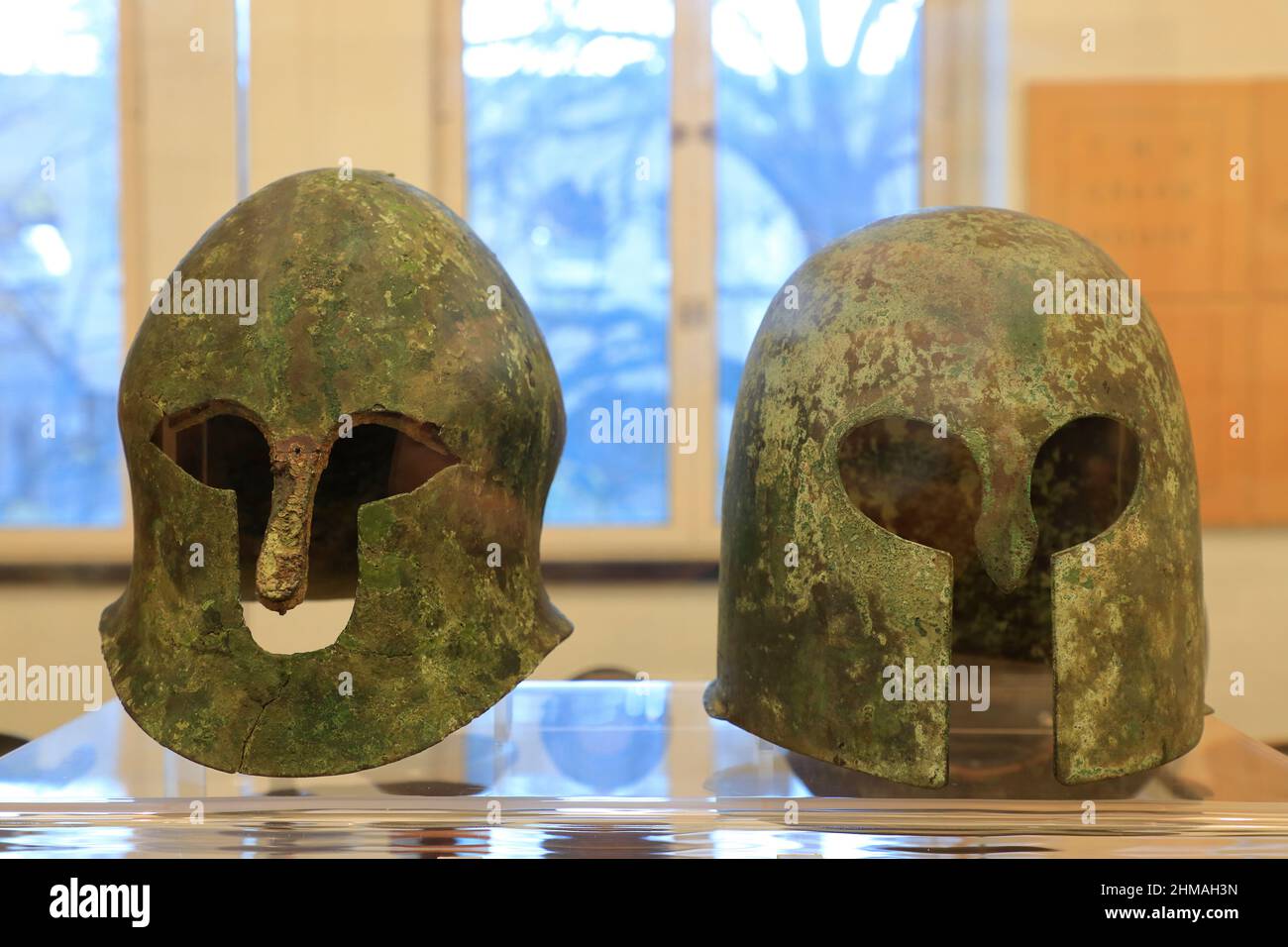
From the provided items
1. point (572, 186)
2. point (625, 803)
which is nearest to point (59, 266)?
point (572, 186)

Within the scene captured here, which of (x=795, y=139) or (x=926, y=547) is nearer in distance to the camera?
(x=926, y=547)

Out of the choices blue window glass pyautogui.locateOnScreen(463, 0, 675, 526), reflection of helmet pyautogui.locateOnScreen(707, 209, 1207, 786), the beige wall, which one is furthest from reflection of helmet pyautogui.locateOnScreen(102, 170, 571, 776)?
the beige wall

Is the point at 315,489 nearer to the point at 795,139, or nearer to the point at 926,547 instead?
the point at 926,547

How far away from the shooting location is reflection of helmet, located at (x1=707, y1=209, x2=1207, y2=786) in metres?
1.45

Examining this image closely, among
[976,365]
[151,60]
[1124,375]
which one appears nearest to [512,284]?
[976,365]

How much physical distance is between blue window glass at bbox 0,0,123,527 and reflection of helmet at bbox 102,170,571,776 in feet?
3.27

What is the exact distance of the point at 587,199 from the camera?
105 inches

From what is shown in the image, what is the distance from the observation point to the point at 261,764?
4.89ft

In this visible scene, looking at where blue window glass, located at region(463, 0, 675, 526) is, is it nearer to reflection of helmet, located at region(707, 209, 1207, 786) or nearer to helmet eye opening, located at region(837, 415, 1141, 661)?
helmet eye opening, located at region(837, 415, 1141, 661)

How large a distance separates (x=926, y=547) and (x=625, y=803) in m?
0.54
